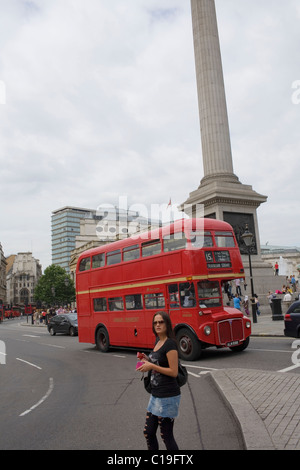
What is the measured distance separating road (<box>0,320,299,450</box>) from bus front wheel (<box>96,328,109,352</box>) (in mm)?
1805

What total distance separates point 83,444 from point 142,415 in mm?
1611

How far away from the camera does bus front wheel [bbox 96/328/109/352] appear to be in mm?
16423

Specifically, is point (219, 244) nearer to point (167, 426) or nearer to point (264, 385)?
point (264, 385)

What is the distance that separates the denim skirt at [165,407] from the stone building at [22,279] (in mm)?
162758

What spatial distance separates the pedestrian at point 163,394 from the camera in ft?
13.1

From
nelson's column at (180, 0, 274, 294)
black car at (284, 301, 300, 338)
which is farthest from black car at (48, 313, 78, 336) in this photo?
black car at (284, 301, 300, 338)

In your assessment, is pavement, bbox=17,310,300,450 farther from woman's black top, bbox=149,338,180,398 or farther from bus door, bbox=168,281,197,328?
bus door, bbox=168,281,197,328

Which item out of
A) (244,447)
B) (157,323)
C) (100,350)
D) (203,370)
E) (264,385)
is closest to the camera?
(157,323)

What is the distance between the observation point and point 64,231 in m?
187

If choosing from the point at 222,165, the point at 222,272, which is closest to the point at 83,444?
the point at 222,272

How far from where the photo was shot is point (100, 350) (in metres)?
17.1

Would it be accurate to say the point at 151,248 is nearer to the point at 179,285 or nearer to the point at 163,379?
the point at 179,285

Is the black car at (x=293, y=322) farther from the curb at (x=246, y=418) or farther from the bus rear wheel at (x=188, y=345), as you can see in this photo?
the curb at (x=246, y=418)
